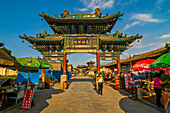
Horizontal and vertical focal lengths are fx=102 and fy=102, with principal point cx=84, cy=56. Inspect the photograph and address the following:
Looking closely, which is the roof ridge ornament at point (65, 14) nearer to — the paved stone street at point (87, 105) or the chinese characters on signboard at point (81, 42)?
the chinese characters on signboard at point (81, 42)

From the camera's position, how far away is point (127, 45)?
1449 cm

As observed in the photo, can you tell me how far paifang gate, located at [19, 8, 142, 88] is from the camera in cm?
1309

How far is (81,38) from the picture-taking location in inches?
529

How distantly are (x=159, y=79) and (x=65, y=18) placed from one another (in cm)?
1166

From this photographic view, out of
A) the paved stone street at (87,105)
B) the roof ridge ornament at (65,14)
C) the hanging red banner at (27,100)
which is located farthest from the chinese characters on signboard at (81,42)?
the hanging red banner at (27,100)

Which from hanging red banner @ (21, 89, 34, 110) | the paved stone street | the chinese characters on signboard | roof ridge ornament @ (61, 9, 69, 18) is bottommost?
the paved stone street

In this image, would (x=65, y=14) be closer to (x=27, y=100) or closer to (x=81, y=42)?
(x=81, y=42)

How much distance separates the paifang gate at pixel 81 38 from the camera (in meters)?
13.1

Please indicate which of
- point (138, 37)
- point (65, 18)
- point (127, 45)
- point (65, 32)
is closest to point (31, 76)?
point (65, 32)

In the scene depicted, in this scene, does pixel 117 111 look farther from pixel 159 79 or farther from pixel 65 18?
pixel 65 18

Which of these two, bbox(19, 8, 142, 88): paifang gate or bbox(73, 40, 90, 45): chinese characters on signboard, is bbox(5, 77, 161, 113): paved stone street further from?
bbox(73, 40, 90, 45): chinese characters on signboard

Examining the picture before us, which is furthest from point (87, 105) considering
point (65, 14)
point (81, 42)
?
point (65, 14)

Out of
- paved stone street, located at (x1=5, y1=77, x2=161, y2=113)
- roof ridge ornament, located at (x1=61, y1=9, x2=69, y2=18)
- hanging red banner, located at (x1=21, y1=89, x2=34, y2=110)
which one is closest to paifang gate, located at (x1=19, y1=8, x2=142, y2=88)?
roof ridge ornament, located at (x1=61, y1=9, x2=69, y2=18)

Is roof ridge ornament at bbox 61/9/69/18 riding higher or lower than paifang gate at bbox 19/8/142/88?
higher
